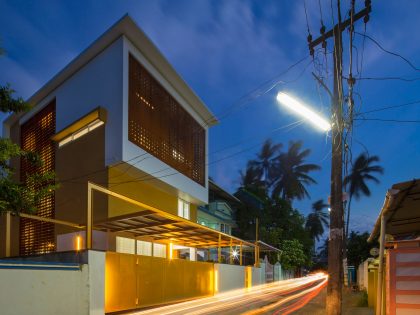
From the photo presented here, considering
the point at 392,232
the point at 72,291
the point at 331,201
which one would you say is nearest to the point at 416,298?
the point at 331,201

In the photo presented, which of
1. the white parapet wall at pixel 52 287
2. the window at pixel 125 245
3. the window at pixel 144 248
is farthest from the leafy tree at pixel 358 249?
the white parapet wall at pixel 52 287

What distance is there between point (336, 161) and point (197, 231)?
868 cm

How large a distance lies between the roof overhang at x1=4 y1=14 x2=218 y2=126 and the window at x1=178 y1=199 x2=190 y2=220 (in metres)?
6.15

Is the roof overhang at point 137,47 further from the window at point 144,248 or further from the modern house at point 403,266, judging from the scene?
the modern house at point 403,266

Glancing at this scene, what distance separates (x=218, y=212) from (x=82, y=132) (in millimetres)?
17839

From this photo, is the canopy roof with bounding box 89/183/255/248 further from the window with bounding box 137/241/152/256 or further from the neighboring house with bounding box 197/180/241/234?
the neighboring house with bounding box 197/180/241/234

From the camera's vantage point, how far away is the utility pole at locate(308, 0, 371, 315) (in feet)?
31.4

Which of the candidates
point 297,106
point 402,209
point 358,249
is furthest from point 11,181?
point 358,249

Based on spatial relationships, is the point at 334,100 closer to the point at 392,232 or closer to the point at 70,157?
the point at 392,232

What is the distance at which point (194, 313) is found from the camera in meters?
12.2

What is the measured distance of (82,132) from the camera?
63.8 ft

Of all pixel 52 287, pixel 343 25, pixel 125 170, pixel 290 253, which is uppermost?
pixel 343 25

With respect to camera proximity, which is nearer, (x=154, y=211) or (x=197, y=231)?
(x=154, y=211)

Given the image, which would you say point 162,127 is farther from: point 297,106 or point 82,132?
point 297,106
